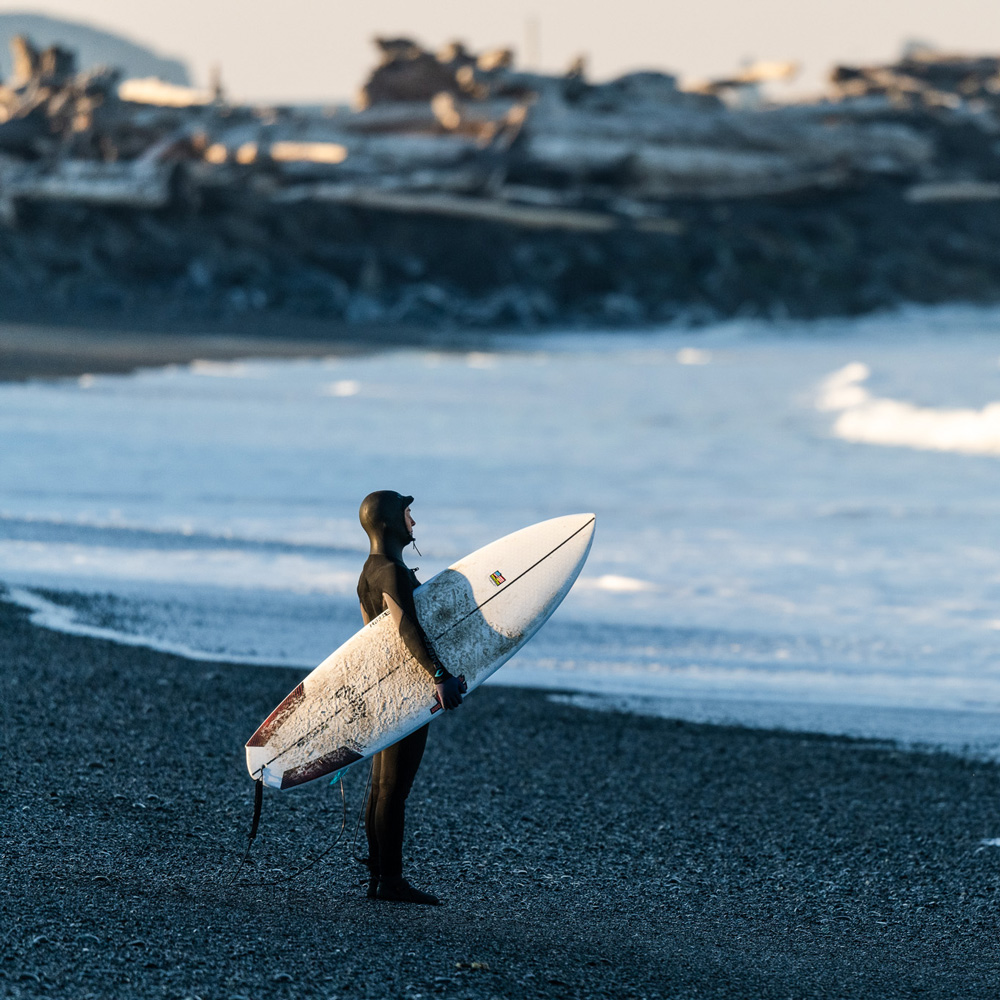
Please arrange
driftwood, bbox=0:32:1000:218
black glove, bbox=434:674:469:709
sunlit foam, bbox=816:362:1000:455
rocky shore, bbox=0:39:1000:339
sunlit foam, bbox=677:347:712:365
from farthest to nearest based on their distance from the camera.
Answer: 1. driftwood, bbox=0:32:1000:218
2. rocky shore, bbox=0:39:1000:339
3. sunlit foam, bbox=677:347:712:365
4. sunlit foam, bbox=816:362:1000:455
5. black glove, bbox=434:674:469:709

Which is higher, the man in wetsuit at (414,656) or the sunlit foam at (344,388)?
the man in wetsuit at (414,656)

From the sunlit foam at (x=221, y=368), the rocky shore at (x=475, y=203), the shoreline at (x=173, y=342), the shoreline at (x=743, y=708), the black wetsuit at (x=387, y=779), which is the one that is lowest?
the shoreline at (x=743, y=708)

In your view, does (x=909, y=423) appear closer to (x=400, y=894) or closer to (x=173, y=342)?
(x=173, y=342)

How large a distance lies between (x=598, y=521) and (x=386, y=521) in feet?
29.1

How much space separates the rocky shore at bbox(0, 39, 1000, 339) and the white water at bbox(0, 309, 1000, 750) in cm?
1540

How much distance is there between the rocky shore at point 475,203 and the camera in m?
41.7

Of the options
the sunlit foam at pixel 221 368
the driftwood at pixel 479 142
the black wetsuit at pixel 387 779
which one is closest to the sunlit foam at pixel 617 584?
the black wetsuit at pixel 387 779

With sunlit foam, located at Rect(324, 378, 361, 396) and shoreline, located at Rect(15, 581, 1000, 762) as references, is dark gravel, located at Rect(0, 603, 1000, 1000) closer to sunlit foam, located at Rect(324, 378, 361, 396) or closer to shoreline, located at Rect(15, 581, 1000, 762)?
shoreline, located at Rect(15, 581, 1000, 762)

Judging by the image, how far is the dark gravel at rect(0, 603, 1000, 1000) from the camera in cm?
394

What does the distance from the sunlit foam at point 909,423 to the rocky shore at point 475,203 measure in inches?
614

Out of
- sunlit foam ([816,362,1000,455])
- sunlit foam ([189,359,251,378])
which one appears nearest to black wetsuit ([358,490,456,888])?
sunlit foam ([816,362,1000,455])

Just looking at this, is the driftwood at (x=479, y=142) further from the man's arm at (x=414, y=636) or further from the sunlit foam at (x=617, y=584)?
the man's arm at (x=414, y=636)

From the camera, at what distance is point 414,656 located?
14.6 feet

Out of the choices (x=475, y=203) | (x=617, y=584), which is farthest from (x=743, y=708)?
(x=475, y=203)
